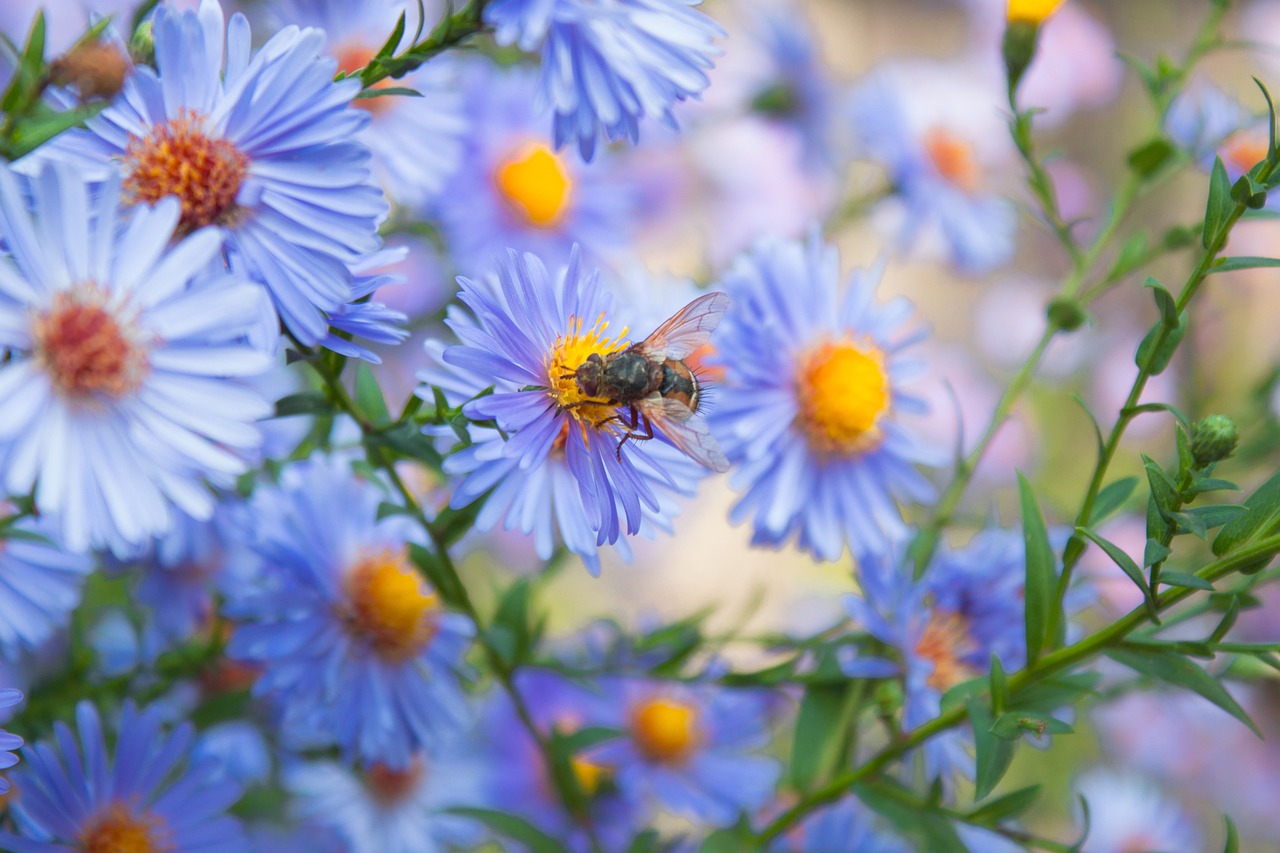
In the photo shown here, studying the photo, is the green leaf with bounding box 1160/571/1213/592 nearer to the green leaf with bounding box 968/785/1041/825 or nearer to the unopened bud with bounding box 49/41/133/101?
the green leaf with bounding box 968/785/1041/825

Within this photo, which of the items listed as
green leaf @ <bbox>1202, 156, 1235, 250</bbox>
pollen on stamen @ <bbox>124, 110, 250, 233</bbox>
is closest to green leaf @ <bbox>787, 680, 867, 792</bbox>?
green leaf @ <bbox>1202, 156, 1235, 250</bbox>

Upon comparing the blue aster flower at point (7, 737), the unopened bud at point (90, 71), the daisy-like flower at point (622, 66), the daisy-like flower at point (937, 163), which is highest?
the daisy-like flower at point (937, 163)

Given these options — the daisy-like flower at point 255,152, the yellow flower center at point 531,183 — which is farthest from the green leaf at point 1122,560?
the yellow flower center at point 531,183

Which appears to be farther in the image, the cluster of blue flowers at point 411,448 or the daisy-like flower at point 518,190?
the daisy-like flower at point 518,190

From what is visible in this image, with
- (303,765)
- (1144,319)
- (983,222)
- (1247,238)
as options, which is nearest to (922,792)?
(303,765)

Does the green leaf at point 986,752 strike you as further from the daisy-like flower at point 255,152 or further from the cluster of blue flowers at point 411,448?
the daisy-like flower at point 255,152

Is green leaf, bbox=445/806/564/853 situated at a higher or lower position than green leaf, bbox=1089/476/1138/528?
lower

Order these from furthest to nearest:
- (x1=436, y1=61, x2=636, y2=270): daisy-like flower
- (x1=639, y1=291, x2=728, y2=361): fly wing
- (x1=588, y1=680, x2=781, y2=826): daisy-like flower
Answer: (x1=436, y1=61, x2=636, y2=270): daisy-like flower
(x1=588, y1=680, x2=781, y2=826): daisy-like flower
(x1=639, y1=291, x2=728, y2=361): fly wing
